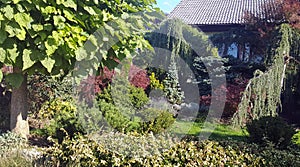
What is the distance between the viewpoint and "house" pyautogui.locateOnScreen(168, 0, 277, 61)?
477 inches

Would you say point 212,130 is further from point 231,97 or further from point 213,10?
point 213,10

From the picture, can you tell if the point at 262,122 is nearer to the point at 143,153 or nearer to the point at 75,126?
the point at 143,153

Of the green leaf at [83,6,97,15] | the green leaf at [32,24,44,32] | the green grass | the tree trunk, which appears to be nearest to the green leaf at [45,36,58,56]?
the green leaf at [32,24,44,32]

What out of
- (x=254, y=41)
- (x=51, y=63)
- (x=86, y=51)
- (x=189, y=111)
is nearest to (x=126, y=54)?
(x=86, y=51)

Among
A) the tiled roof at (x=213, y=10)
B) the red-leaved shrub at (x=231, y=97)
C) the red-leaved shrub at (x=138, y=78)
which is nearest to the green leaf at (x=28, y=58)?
the red-leaved shrub at (x=138, y=78)

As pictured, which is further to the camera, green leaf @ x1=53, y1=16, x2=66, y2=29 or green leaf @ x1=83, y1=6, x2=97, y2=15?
green leaf @ x1=83, y1=6, x2=97, y2=15

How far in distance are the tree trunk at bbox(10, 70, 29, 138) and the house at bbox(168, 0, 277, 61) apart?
8.37m

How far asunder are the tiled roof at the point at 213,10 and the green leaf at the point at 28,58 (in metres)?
11.2

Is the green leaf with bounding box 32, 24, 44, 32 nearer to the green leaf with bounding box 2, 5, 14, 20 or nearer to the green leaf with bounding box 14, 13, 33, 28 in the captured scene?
the green leaf with bounding box 14, 13, 33, 28

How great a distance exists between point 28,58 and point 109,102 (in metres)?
2.82

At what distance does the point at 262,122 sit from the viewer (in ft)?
16.0

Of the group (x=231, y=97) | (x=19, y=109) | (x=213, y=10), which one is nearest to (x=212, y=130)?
(x=231, y=97)

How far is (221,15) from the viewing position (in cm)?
1470

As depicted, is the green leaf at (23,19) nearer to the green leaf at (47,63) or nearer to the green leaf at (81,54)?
the green leaf at (47,63)
